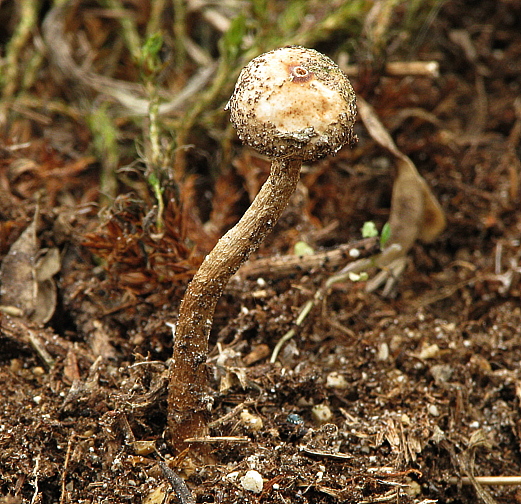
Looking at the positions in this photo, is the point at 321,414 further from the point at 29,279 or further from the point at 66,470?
the point at 29,279

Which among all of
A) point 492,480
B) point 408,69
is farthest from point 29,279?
point 408,69

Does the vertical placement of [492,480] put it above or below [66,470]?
below

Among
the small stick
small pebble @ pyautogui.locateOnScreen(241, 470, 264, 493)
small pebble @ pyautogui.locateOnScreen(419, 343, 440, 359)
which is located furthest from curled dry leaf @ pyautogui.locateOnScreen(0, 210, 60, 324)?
the small stick

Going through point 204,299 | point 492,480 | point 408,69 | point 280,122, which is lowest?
point 492,480

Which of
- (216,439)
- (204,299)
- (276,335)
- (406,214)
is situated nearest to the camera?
(204,299)

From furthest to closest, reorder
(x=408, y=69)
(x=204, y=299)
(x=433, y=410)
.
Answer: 1. (x=408, y=69)
2. (x=433, y=410)
3. (x=204, y=299)

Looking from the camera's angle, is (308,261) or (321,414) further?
(308,261)

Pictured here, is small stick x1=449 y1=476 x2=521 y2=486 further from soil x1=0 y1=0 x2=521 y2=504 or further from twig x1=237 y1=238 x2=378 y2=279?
twig x1=237 y1=238 x2=378 y2=279
